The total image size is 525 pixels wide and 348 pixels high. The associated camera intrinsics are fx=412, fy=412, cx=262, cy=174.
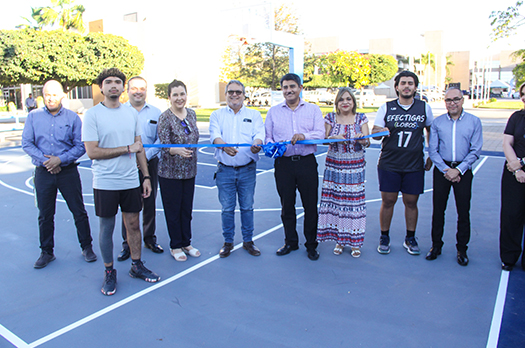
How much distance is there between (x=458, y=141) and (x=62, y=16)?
128ft

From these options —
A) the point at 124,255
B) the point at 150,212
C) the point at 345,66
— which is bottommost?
the point at 124,255

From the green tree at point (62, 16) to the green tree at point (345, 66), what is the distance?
21.1 metres

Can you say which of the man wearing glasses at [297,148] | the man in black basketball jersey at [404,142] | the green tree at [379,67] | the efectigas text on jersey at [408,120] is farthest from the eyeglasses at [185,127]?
the green tree at [379,67]

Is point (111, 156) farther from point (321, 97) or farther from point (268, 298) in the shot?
point (321, 97)

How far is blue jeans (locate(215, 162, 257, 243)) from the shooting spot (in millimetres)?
4684

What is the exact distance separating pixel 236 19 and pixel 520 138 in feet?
61.4

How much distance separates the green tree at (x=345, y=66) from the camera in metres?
29.8

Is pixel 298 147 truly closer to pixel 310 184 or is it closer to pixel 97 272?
pixel 310 184

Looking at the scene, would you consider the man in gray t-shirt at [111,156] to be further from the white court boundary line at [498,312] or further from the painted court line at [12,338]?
the white court boundary line at [498,312]

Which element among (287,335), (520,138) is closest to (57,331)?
(287,335)

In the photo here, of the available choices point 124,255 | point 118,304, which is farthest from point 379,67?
point 118,304

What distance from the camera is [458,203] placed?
4516 mm

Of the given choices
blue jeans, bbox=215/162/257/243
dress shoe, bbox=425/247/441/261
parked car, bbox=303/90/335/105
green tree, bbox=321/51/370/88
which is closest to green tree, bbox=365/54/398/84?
parked car, bbox=303/90/335/105

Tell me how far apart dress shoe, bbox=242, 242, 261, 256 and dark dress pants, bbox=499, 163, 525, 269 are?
2.62 metres
